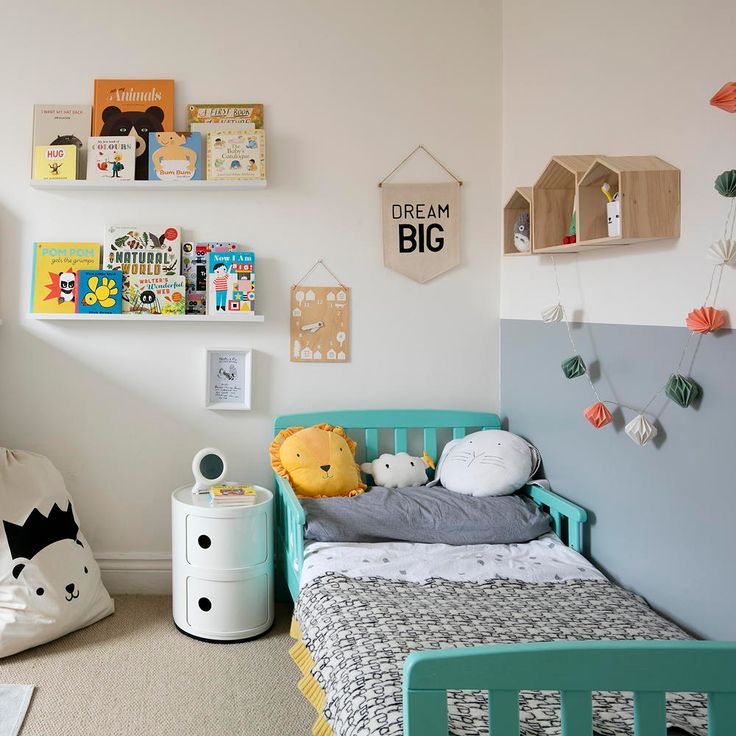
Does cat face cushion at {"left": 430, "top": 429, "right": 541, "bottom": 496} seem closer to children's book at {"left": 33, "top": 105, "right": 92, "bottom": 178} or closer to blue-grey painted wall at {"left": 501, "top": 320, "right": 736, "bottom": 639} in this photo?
blue-grey painted wall at {"left": 501, "top": 320, "right": 736, "bottom": 639}

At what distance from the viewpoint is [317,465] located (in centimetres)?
267

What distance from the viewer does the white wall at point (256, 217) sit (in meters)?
2.85

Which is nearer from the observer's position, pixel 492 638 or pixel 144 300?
pixel 492 638

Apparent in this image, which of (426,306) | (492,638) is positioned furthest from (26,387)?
(492,638)

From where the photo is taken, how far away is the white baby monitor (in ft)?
8.76

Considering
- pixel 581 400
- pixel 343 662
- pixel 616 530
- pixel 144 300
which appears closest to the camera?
pixel 343 662

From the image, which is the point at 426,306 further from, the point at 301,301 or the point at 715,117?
→ the point at 715,117

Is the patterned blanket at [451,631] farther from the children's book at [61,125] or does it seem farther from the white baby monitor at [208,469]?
the children's book at [61,125]

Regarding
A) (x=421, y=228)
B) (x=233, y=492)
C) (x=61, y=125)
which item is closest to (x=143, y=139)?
(x=61, y=125)

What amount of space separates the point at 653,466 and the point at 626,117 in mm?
919

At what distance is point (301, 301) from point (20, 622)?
1435 millimetres

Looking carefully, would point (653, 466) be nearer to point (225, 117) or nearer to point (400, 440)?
point (400, 440)

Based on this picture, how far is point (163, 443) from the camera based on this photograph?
2936 mm

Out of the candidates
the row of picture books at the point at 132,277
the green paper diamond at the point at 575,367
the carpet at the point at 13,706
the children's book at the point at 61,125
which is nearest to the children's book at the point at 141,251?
the row of picture books at the point at 132,277
